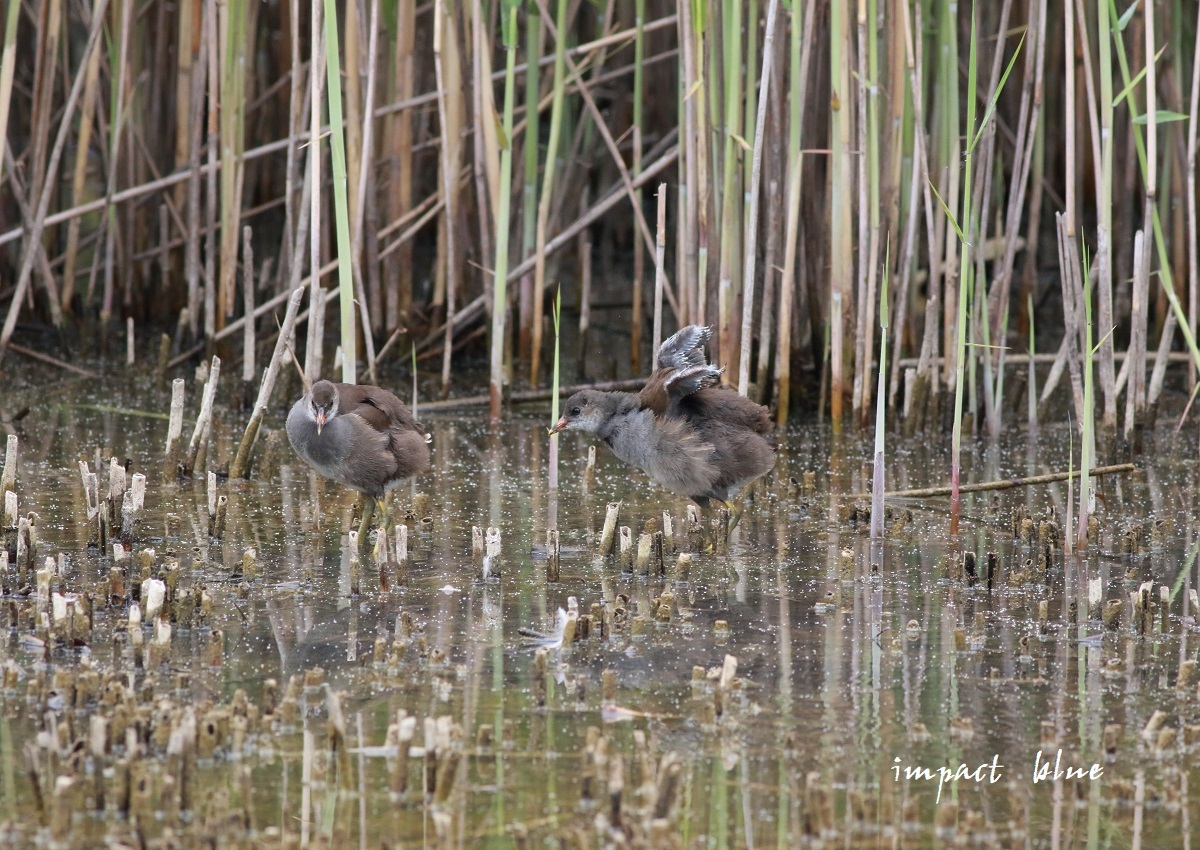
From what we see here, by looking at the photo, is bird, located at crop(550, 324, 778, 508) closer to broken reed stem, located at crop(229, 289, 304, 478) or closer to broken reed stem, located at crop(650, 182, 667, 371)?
broken reed stem, located at crop(650, 182, 667, 371)

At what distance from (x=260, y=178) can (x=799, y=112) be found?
5293 millimetres

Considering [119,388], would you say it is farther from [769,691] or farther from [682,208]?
[769,691]

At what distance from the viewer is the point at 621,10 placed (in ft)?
36.7

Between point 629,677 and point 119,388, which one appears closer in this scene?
point 629,677

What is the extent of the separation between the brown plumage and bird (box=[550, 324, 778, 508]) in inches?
27.8

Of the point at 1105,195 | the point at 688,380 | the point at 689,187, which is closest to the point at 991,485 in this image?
the point at 1105,195

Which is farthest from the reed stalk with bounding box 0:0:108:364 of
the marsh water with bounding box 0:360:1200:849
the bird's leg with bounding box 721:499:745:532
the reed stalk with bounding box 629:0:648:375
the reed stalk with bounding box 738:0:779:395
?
the bird's leg with bounding box 721:499:745:532

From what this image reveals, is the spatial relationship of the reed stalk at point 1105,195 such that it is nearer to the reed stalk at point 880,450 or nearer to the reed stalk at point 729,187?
the reed stalk at point 880,450

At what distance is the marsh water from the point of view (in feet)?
10.6

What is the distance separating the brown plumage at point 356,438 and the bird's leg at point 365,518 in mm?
33

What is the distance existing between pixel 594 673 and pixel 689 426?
1800mm

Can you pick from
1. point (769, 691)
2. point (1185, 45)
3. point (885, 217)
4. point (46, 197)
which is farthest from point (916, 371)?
point (46, 197)

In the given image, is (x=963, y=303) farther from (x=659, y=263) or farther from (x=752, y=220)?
(x=659, y=263)

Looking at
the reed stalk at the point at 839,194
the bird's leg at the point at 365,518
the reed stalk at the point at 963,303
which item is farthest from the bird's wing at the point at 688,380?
the reed stalk at the point at 839,194
